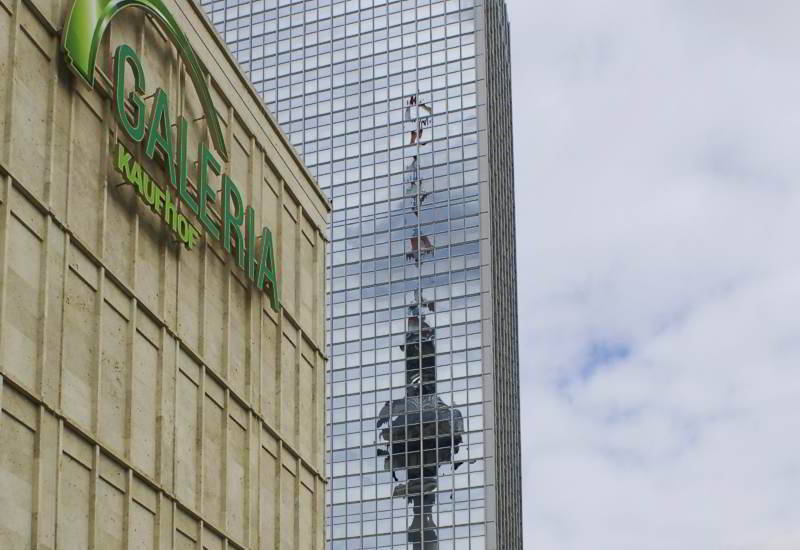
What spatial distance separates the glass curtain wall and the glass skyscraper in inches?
6.3

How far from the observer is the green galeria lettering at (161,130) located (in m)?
43.5

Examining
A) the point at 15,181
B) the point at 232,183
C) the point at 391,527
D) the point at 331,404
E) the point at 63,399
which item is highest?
the point at 331,404

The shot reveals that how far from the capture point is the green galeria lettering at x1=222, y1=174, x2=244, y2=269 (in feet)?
161

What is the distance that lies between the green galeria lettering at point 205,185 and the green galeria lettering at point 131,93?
4.24 metres

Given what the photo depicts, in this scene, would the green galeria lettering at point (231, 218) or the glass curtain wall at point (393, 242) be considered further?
the glass curtain wall at point (393, 242)

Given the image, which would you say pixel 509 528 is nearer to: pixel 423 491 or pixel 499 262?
pixel 423 491

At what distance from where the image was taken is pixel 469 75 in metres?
167

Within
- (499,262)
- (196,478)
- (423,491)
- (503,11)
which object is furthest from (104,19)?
(503,11)

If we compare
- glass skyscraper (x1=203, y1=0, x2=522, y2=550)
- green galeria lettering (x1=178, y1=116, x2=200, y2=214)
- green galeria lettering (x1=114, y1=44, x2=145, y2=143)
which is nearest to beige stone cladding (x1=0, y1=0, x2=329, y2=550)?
→ green galeria lettering (x1=114, y1=44, x2=145, y2=143)

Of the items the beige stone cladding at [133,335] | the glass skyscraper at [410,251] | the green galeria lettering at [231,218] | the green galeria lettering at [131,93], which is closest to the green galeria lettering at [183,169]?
the beige stone cladding at [133,335]

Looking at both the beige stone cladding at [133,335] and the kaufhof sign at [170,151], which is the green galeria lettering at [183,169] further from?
the beige stone cladding at [133,335]

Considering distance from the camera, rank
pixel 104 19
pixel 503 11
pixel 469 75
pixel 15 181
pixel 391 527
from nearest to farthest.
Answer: pixel 15 181 → pixel 104 19 → pixel 391 527 → pixel 469 75 → pixel 503 11

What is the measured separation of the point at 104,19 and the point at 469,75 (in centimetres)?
12797

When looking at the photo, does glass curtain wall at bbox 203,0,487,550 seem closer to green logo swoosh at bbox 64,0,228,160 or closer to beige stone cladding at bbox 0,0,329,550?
beige stone cladding at bbox 0,0,329,550
